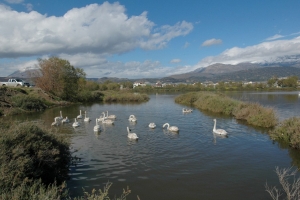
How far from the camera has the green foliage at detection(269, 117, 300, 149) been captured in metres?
15.1

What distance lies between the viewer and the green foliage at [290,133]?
15112 millimetres

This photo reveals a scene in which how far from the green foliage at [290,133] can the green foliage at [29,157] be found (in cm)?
1392

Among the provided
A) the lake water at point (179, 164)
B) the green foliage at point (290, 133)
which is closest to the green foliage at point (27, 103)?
the lake water at point (179, 164)

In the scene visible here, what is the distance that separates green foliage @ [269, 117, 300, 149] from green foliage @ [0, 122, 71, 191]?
1392cm

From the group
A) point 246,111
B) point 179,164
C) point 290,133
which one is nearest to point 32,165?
point 179,164

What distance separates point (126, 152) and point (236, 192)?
6.81 meters

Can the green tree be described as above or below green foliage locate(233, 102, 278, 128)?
above

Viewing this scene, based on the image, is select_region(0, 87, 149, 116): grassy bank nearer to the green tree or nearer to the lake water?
the green tree

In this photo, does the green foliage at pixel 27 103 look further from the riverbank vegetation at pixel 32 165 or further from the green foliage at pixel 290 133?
the green foliage at pixel 290 133

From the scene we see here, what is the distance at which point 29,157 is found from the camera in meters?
8.15

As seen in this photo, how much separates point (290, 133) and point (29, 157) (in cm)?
1604

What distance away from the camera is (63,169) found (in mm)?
10562

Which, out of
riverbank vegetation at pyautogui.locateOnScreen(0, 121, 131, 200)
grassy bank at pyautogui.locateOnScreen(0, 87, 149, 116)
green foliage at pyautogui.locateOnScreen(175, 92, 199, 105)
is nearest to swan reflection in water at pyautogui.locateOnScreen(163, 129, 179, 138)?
riverbank vegetation at pyautogui.locateOnScreen(0, 121, 131, 200)

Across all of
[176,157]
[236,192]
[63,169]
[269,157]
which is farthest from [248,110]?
[63,169]
